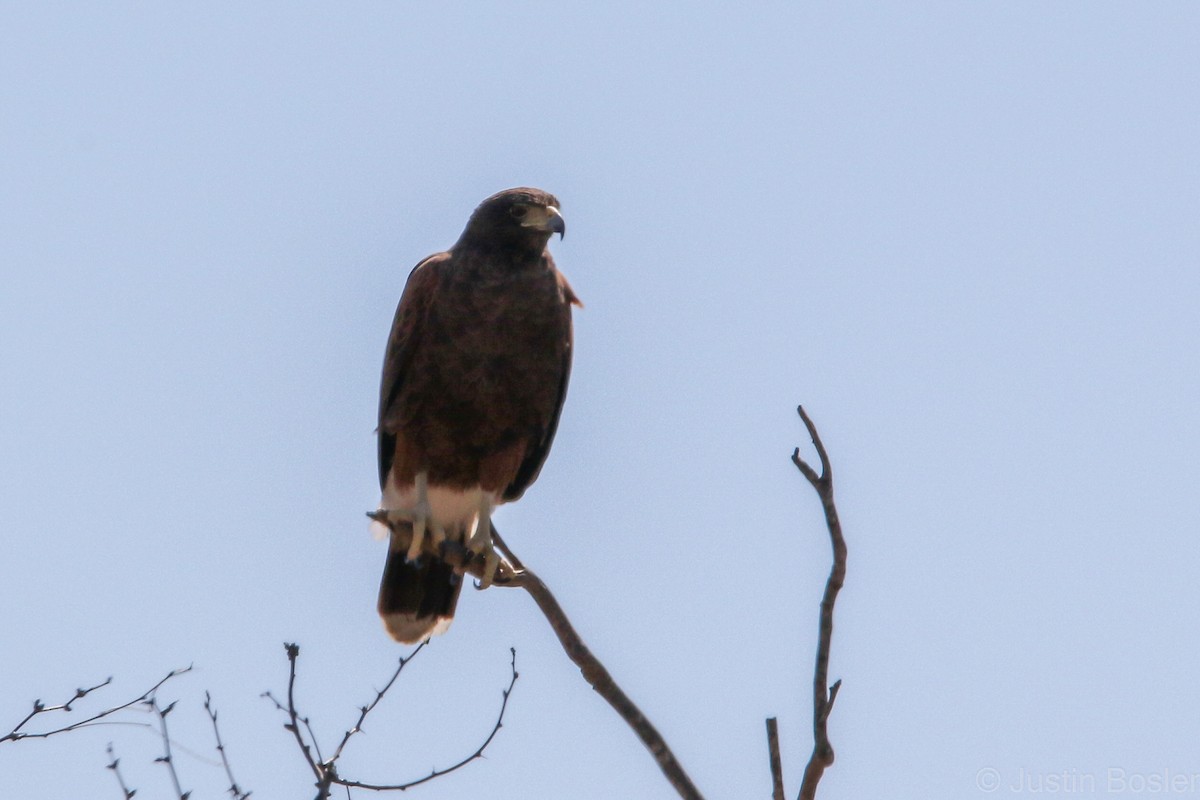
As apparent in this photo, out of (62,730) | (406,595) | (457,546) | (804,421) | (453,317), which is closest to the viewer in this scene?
(804,421)

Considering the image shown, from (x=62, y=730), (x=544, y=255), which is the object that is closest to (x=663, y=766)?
(x=62, y=730)

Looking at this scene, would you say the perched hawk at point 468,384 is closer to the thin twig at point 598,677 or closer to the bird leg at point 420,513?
the bird leg at point 420,513

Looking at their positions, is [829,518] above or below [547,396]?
below

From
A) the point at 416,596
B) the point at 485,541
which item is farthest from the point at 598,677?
the point at 416,596

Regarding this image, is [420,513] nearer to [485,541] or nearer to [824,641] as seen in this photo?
[485,541]

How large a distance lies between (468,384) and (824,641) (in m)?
3.12

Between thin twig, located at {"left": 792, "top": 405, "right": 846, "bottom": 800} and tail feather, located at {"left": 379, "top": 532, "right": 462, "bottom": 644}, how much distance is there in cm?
346

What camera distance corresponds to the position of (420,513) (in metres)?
6.50

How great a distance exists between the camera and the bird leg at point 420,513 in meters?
6.46

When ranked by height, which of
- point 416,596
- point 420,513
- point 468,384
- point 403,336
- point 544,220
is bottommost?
point 416,596

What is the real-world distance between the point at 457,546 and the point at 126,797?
2.06 metres

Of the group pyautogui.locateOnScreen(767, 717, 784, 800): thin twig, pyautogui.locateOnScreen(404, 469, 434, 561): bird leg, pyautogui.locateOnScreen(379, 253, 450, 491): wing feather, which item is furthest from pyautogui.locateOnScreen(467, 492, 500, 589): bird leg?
pyautogui.locateOnScreen(767, 717, 784, 800): thin twig

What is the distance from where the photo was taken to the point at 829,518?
3.39 m

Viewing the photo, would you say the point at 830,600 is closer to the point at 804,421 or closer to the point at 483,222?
the point at 804,421
